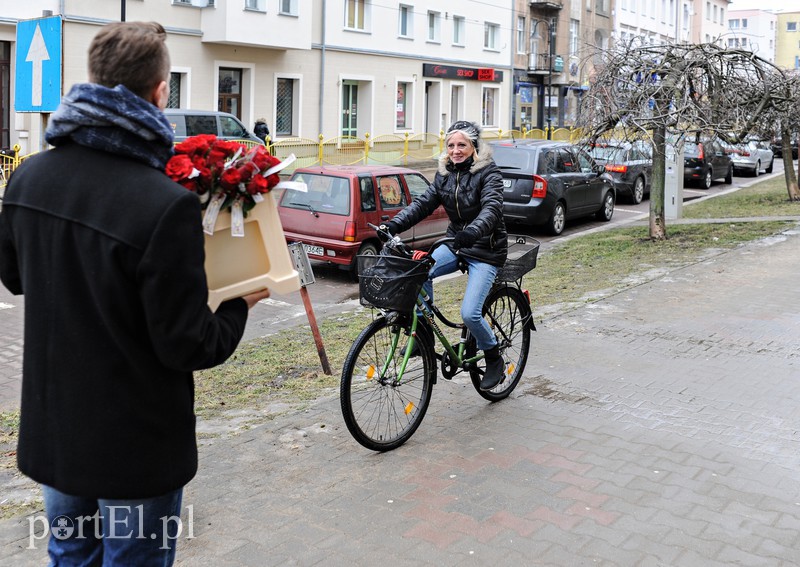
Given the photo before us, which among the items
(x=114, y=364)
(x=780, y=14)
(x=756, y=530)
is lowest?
(x=756, y=530)

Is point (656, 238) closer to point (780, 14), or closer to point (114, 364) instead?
point (114, 364)

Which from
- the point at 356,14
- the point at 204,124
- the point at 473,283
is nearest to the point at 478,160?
the point at 473,283

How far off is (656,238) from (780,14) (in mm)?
117326

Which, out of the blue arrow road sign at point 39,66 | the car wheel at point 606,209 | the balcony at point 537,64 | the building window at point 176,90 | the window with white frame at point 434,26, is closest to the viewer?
the blue arrow road sign at point 39,66

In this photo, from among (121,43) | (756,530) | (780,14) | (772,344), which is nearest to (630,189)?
(772,344)

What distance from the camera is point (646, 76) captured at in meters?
14.4

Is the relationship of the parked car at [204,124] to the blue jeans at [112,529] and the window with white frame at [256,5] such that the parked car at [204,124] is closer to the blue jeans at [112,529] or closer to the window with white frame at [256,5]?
the window with white frame at [256,5]

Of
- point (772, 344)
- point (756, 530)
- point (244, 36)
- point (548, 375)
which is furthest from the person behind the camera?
point (244, 36)

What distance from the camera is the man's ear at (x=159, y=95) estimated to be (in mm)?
2397

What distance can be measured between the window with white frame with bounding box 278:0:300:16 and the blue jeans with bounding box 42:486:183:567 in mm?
30469

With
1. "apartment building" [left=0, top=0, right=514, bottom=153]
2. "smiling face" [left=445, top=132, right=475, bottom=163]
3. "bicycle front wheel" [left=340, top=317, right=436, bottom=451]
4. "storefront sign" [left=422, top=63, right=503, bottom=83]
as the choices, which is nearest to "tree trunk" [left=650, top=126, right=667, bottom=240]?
"smiling face" [left=445, top=132, right=475, bottom=163]

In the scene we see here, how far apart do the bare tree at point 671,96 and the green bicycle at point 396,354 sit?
897 centimetres

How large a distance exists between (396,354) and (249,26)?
26821 mm

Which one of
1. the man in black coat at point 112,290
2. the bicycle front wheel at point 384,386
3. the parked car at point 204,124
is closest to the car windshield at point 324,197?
the bicycle front wheel at point 384,386
